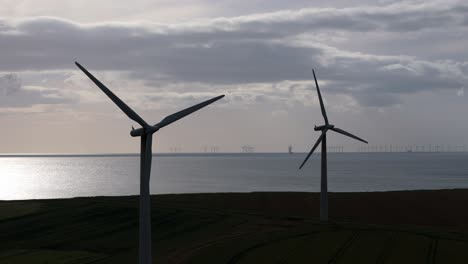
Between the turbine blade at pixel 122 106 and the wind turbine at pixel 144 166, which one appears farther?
the turbine blade at pixel 122 106

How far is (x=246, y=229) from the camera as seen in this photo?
2687 inches

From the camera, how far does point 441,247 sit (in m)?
56.1

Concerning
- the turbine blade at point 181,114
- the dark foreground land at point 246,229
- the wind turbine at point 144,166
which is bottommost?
the dark foreground land at point 246,229

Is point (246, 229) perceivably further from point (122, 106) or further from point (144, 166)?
point (122, 106)

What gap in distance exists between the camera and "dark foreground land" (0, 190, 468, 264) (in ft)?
179

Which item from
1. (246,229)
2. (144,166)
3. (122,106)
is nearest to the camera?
(144,166)

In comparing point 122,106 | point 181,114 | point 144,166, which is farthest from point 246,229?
point 122,106

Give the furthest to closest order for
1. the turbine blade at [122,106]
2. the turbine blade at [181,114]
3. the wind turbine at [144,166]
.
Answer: the turbine blade at [181,114]
the turbine blade at [122,106]
the wind turbine at [144,166]

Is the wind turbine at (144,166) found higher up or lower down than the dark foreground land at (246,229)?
higher up

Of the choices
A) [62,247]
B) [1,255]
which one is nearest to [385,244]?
[62,247]

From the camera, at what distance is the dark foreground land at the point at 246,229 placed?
54.7 m

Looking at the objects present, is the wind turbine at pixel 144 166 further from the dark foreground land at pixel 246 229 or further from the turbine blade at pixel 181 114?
the dark foreground land at pixel 246 229

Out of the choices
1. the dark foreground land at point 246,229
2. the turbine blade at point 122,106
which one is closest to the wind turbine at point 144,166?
the turbine blade at point 122,106

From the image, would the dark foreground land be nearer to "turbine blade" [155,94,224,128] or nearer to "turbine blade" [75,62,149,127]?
"turbine blade" [155,94,224,128]
